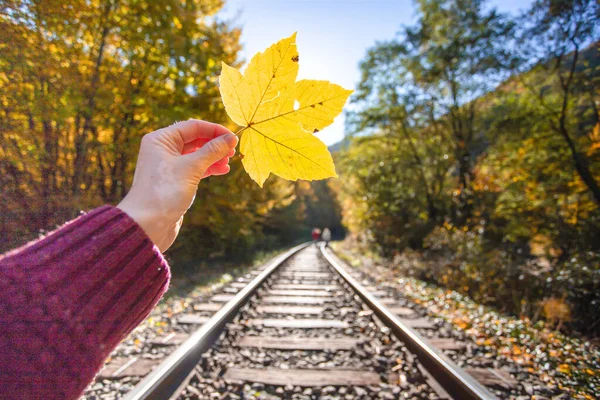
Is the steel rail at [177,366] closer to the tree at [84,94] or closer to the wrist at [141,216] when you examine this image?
the tree at [84,94]

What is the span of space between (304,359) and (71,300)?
2846 mm

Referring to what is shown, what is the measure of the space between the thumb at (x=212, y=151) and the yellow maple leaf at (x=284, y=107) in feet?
0.19

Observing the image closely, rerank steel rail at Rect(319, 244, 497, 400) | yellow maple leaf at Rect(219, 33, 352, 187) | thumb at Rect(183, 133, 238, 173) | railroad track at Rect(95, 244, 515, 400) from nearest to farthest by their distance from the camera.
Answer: yellow maple leaf at Rect(219, 33, 352, 187)
thumb at Rect(183, 133, 238, 173)
steel rail at Rect(319, 244, 497, 400)
railroad track at Rect(95, 244, 515, 400)

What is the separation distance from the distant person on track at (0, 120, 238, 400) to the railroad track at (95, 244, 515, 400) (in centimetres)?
178

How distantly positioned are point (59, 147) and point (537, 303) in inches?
296

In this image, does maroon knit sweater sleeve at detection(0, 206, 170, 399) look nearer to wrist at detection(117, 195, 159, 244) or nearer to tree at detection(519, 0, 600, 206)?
wrist at detection(117, 195, 159, 244)

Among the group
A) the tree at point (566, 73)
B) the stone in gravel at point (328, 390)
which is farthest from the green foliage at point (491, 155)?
the stone in gravel at point (328, 390)

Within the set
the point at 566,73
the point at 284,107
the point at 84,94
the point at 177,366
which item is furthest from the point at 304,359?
the point at 566,73

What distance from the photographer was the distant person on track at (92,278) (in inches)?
23.4

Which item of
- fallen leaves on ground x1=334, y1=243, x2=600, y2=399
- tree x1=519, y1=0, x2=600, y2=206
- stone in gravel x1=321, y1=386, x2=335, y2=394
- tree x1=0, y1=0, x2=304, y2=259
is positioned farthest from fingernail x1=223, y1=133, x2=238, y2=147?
tree x1=519, y1=0, x2=600, y2=206

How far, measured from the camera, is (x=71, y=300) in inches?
25.6

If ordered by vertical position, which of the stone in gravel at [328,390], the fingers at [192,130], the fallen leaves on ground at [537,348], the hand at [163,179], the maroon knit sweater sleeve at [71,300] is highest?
the fingers at [192,130]

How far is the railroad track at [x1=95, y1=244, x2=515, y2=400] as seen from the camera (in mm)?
2459

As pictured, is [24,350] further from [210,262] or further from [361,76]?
A: [361,76]
